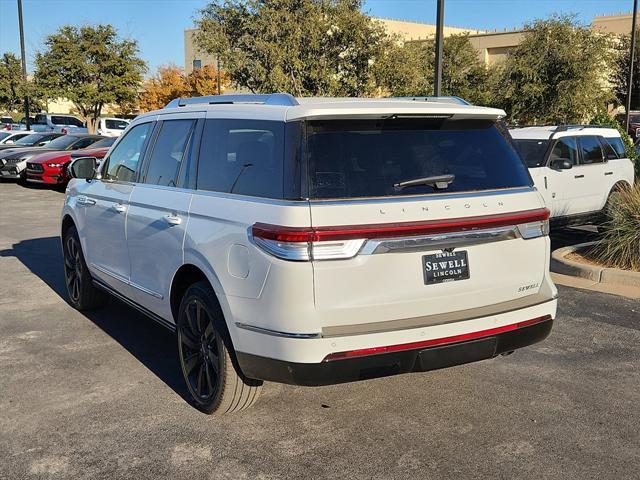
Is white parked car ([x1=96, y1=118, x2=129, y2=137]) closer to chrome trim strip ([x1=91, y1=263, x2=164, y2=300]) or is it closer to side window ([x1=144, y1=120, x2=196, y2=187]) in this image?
chrome trim strip ([x1=91, y1=263, x2=164, y2=300])

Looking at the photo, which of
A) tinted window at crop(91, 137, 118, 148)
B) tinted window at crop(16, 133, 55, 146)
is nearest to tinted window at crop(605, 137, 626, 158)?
tinted window at crop(91, 137, 118, 148)

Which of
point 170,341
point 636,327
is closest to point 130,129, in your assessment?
point 170,341

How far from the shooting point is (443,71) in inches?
1592

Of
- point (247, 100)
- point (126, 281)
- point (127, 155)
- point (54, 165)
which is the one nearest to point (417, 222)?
point (247, 100)

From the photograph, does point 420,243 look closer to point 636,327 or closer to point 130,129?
point 130,129

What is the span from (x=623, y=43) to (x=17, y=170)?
118 feet

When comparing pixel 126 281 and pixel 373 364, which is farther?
pixel 126 281

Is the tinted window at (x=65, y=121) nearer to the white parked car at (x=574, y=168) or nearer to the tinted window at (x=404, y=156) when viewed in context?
the white parked car at (x=574, y=168)

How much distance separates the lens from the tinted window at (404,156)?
11.4 feet

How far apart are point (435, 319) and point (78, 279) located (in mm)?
4096

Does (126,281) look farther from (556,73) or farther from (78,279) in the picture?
(556,73)

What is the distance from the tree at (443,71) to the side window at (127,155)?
20.3 m

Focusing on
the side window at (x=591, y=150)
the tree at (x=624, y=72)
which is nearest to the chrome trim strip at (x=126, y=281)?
the side window at (x=591, y=150)

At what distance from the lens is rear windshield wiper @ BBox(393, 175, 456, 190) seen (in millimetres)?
3574
